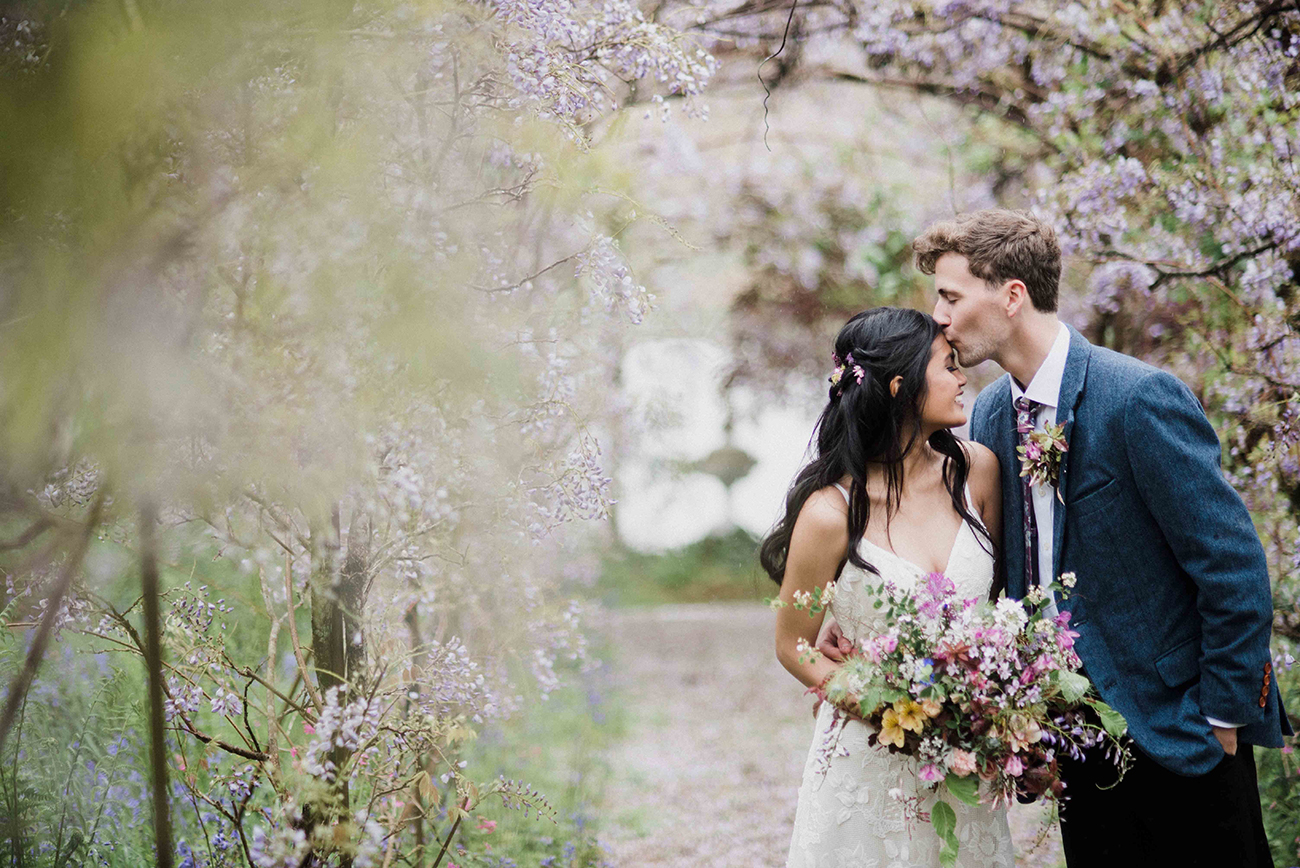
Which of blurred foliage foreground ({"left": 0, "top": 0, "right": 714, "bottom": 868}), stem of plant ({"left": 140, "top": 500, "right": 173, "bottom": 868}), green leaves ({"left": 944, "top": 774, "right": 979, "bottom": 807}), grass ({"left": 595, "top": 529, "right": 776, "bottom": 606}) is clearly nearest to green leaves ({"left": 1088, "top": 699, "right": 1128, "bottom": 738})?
green leaves ({"left": 944, "top": 774, "right": 979, "bottom": 807})

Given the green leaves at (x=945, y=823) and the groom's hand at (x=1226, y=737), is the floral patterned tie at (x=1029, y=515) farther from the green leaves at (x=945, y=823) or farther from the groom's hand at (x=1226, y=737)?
the green leaves at (x=945, y=823)

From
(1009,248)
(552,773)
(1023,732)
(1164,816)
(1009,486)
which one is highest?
(1009,248)

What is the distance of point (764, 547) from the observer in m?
2.39

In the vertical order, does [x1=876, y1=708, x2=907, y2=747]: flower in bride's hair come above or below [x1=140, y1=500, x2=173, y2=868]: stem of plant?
below

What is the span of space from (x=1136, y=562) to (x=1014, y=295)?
2.23 ft

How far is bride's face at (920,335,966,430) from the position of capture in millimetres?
2164

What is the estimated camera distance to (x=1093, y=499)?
2.07 m

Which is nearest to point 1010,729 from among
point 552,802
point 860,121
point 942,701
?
point 942,701

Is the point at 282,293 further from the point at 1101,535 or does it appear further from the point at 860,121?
the point at 860,121

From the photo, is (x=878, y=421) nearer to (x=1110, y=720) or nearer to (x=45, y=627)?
(x=1110, y=720)

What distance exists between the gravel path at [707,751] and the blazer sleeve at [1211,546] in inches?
70.8

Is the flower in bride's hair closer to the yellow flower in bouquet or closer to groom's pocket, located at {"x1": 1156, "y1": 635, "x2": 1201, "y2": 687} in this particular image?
the yellow flower in bouquet

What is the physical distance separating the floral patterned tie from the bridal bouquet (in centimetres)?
30

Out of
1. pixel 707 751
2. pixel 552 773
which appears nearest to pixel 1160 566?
pixel 552 773
